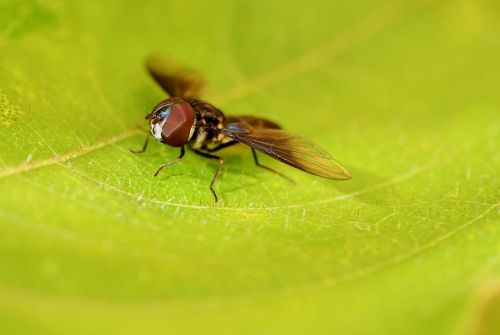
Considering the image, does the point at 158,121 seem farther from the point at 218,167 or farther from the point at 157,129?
the point at 218,167

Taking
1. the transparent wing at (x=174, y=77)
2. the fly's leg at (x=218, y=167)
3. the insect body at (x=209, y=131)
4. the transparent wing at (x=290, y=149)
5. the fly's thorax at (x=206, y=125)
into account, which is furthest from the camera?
the transparent wing at (x=174, y=77)

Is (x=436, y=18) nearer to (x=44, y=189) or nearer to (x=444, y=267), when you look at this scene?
(x=444, y=267)

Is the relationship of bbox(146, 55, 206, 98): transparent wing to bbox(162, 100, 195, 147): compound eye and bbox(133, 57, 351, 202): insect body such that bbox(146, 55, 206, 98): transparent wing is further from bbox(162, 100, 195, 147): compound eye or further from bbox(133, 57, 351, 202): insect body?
bbox(162, 100, 195, 147): compound eye

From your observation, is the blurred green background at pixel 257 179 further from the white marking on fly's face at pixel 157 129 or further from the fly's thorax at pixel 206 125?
the fly's thorax at pixel 206 125

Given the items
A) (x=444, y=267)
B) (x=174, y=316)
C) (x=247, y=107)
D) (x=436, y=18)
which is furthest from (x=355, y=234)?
(x=436, y=18)

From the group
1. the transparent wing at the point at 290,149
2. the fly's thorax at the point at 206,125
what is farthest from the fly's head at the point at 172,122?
the transparent wing at the point at 290,149

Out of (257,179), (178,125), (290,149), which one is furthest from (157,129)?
(290,149)
